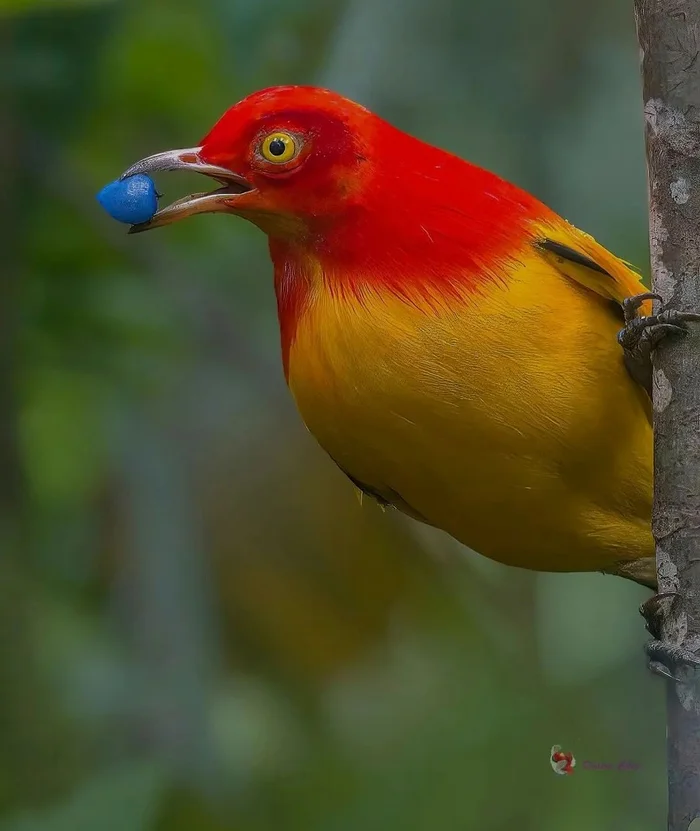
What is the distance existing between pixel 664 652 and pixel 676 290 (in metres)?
0.56

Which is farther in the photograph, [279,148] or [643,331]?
[279,148]

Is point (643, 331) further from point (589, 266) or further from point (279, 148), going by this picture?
point (279, 148)

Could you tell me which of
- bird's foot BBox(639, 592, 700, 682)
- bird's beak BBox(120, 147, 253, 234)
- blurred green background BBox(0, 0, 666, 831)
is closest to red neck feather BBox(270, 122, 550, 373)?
bird's beak BBox(120, 147, 253, 234)

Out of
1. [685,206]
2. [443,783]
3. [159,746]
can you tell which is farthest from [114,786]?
[685,206]

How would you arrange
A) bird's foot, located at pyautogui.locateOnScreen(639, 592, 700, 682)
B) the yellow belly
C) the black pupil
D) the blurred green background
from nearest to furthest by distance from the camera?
bird's foot, located at pyautogui.locateOnScreen(639, 592, 700, 682), the yellow belly, the black pupil, the blurred green background

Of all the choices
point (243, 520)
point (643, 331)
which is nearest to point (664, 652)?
point (643, 331)

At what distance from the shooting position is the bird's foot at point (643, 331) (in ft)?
6.18

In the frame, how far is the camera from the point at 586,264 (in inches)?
91.7

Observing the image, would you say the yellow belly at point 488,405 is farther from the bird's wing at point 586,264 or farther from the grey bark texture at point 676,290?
the grey bark texture at point 676,290

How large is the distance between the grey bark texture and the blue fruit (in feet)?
3.03

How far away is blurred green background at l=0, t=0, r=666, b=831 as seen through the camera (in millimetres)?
3139

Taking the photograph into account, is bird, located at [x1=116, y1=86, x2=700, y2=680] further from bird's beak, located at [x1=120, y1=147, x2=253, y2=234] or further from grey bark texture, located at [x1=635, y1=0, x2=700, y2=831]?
grey bark texture, located at [x1=635, y1=0, x2=700, y2=831]

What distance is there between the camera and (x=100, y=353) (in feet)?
11.2

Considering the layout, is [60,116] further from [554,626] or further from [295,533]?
[554,626]
